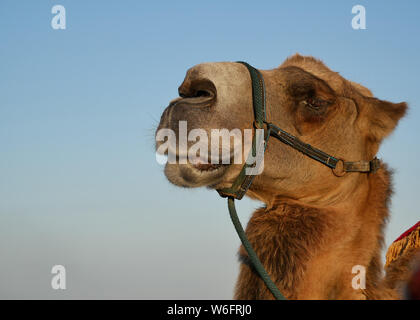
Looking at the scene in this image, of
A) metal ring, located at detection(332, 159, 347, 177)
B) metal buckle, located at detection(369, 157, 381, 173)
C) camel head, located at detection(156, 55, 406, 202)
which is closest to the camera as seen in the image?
camel head, located at detection(156, 55, 406, 202)

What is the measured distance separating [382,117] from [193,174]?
1.74m

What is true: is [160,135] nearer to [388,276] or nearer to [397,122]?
[397,122]

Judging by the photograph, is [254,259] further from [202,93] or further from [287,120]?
[202,93]

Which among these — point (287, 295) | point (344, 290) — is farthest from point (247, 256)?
point (344, 290)

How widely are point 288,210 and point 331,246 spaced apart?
430mm

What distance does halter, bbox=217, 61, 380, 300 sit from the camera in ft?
12.0

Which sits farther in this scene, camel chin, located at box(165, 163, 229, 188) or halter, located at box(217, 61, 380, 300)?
halter, located at box(217, 61, 380, 300)

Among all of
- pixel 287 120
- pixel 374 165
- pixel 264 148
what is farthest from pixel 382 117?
pixel 264 148

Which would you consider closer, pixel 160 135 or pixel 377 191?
pixel 160 135

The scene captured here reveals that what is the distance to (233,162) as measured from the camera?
146 inches

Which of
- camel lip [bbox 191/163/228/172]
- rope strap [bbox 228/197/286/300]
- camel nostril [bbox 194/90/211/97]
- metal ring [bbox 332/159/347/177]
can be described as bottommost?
rope strap [bbox 228/197/286/300]

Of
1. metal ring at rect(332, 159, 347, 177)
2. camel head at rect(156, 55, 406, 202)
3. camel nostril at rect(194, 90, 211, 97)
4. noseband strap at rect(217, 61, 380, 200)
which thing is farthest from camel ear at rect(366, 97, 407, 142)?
camel nostril at rect(194, 90, 211, 97)

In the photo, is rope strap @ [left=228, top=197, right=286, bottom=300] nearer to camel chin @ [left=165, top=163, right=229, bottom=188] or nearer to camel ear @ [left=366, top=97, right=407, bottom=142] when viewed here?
camel chin @ [left=165, top=163, right=229, bottom=188]

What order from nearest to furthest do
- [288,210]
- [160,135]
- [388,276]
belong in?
[160,135] → [288,210] → [388,276]
